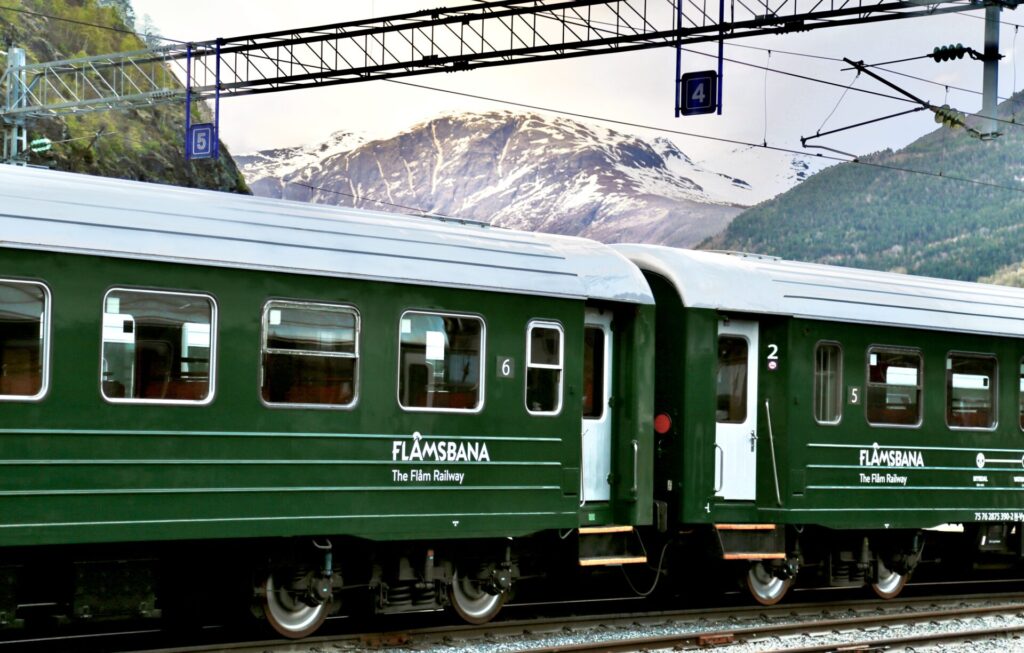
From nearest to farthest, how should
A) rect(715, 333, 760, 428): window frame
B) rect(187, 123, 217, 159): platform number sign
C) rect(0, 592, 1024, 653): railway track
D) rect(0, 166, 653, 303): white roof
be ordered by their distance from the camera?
rect(0, 166, 653, 303): white roof, rect(0, 592, 1024, 653): railway track, rect(715, 333, 760, 428): window frame, rect(187, 123, 217, 159): platform number sign

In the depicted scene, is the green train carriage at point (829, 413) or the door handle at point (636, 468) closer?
the door handle at point (636, 468)

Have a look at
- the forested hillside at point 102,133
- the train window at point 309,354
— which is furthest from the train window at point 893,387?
the forested hillside at point 102,133

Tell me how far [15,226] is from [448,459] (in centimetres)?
451

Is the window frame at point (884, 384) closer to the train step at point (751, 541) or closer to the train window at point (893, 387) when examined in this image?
the train window at point (893, 387)

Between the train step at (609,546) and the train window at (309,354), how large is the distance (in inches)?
131

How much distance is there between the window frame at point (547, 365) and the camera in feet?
44.8

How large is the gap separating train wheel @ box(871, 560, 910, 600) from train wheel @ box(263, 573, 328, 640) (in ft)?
25.2

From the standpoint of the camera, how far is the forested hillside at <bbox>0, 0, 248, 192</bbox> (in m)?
51.0

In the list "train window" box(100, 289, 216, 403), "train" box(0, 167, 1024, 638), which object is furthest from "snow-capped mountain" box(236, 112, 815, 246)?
"train window" box(100, 289, 216, 403)

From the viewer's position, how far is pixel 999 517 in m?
17.9

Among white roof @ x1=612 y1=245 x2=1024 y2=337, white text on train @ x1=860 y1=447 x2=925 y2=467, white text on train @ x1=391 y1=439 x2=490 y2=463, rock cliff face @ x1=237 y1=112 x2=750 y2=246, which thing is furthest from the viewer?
rock cliff face @ x1=237 y1=112 x2=750 y2=246

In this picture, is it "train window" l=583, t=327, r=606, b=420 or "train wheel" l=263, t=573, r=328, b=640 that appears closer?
"train wheel" l=263, t=573, r=328, b=640

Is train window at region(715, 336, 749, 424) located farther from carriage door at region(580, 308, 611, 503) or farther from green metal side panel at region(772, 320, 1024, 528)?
carriage door at region(580, 308, 611, 503)

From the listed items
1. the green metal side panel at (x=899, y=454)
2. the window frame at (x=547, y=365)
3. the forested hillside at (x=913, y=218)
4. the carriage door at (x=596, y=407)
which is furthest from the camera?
the forested hillside at (x=913, y=218)
